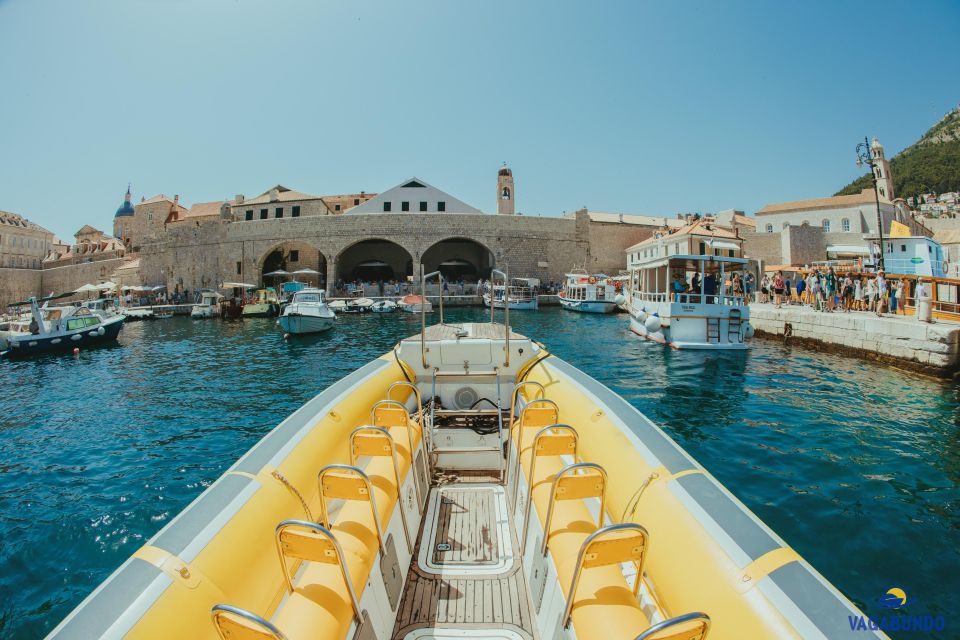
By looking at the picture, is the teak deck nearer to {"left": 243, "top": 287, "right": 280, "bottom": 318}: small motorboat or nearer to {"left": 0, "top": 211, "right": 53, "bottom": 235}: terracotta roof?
{"left": 243, "top": 287, "right": 280, "bottom": 318}: small motorboat

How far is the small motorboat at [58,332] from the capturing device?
15508mm

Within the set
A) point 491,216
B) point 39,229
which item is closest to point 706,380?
point 491,216

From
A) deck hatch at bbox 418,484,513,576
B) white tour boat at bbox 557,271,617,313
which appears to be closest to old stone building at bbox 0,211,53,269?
white tour boat at bbox 557,271,617,313

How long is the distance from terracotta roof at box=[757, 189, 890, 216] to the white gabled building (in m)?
27.9

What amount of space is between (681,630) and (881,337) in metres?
13.3

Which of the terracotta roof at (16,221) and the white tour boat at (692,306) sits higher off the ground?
the terracotta roof at (16,221)

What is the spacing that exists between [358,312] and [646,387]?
2245 cm

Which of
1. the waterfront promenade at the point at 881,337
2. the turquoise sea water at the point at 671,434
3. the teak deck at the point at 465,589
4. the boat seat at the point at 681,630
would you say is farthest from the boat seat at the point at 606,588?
the waterfront promenade at the point at 881,337

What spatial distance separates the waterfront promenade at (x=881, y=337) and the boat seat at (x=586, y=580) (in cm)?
1159

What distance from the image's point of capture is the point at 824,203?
116ft

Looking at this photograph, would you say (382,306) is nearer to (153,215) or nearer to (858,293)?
(858,293)

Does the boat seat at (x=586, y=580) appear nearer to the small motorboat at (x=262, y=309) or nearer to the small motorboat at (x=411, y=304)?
the small motorboat at (x=411, y=304)

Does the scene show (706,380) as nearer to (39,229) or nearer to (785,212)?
(785,212)

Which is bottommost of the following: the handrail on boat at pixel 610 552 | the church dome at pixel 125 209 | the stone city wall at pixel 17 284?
the handrail on boat at pixel 610 552
